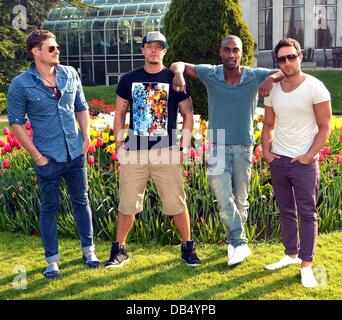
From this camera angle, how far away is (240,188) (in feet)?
13.0

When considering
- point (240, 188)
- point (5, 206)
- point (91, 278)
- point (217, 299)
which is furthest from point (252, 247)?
point (5, 206)

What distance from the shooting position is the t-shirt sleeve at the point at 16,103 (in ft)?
11.7

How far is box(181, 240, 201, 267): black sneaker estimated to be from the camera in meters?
4.01

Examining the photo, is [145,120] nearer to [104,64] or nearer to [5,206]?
[5,206]

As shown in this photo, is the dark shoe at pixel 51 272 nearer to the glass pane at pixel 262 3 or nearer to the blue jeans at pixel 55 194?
the blue jeans at pixel 55 194

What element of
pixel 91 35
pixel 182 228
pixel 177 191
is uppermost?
pixel 91 35

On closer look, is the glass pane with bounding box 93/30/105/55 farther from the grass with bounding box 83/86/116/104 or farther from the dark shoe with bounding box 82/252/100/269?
the dark shoe with bounding box 82/252/100/269

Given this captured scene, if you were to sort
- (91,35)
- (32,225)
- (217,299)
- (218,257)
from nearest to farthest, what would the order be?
(217,299) → (218,257) → (32,225) → (91,35)

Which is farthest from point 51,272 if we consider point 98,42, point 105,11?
point 105,11

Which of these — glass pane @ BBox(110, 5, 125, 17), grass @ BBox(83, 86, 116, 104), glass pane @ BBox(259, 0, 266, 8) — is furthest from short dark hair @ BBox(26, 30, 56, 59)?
glass pane @ BBox(259, 0, 266, 8)

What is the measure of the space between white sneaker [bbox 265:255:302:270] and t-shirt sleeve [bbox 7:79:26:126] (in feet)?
7.15

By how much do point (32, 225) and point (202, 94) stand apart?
297 centimetres

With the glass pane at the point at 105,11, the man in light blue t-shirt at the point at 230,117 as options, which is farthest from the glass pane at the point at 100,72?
the man in light blue t-shirt at the point at 230,117

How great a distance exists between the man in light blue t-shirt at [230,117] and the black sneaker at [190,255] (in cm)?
27
